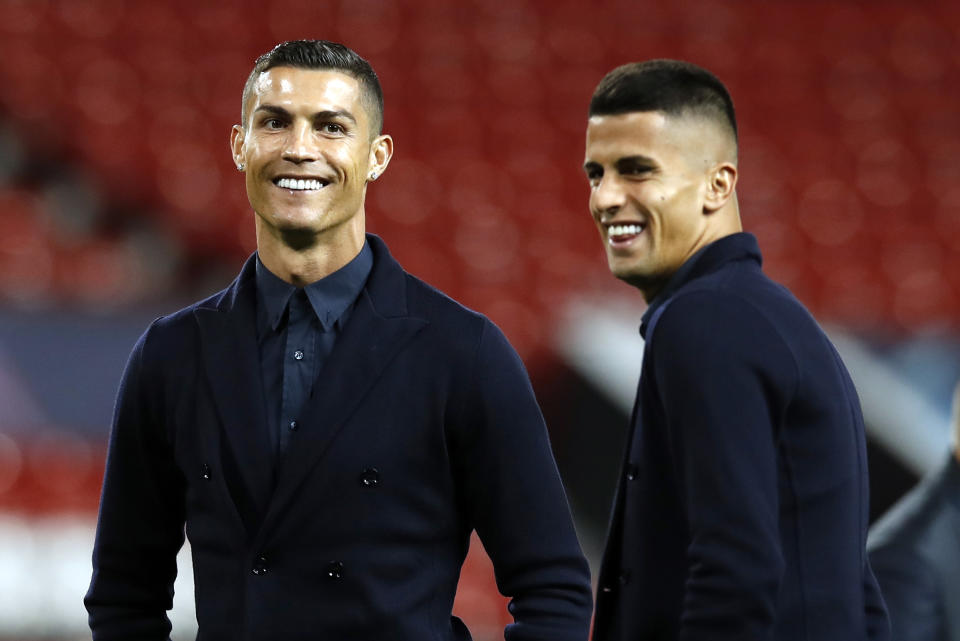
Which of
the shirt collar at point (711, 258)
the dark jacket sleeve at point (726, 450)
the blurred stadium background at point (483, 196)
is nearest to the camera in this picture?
the dark jacket sleeve at point (726, 450)

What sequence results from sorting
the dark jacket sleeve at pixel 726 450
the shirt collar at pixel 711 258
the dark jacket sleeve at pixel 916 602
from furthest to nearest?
the dark jacket sleeve at pixel 916 602
the shirt collar at pixel 711 258
the dark jacket sleeve at pixel 726 450

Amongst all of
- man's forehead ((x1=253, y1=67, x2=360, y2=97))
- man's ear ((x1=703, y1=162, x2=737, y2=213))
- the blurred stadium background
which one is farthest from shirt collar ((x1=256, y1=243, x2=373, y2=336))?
the blurred stadium background

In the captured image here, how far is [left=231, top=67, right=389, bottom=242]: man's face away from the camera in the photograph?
190 centimetres

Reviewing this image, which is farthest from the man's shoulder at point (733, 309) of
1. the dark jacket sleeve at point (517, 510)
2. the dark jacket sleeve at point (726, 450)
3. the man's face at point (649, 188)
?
the dark jacket sleeve at point (517, 510)

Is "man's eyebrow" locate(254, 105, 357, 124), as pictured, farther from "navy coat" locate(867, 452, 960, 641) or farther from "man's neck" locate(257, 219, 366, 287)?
"navy coat" locate(867, 452, 960, 641)

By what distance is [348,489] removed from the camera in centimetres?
185

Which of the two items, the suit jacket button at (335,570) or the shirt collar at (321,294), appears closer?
the suit jacket button at (335,570)

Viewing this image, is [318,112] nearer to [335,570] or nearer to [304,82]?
[304,82]

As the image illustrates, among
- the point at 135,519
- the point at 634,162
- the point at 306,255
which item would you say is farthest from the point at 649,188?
the point at 135,519

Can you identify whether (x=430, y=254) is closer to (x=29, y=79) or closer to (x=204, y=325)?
(x=29, y=79)

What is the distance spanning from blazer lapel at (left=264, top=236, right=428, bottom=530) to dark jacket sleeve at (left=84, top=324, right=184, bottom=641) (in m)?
0.22

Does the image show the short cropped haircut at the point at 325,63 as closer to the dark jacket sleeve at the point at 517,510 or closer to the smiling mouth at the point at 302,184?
the smiling mouth at the point at 302,184

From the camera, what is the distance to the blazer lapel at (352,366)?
1837 millimetres

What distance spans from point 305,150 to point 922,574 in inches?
51.1
